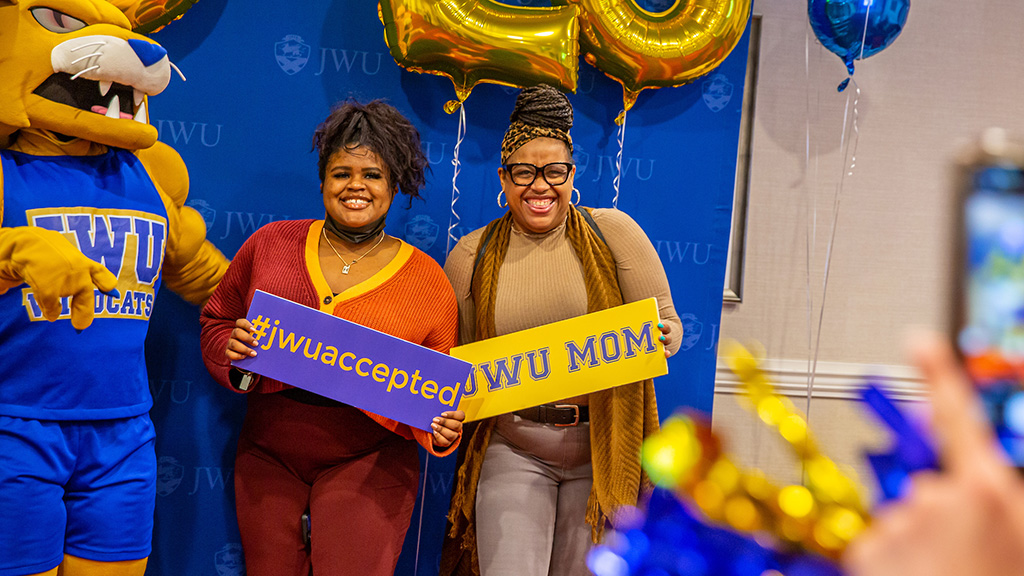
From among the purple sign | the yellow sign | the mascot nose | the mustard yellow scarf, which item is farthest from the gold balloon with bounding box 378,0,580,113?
the purple sign

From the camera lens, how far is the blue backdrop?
241cm

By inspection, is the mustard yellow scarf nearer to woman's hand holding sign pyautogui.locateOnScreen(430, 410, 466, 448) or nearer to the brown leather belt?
the brown leather belt

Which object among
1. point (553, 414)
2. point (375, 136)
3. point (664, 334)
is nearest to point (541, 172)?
point (375, 136)

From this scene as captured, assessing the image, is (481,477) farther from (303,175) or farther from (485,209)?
(303,175)

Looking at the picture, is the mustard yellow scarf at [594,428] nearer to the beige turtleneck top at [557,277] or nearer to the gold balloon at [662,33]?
the beige turtleneck top at [557,277]

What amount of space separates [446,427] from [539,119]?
3.08ft

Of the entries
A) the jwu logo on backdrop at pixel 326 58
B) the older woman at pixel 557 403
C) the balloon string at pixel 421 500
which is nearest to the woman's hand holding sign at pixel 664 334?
the older woman at pixel 557 403

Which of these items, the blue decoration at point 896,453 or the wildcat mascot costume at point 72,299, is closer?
the blue decoration at point 896,453

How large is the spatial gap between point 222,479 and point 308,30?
5.26ft

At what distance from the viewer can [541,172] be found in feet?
6.73

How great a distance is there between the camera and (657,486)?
0.65 meters

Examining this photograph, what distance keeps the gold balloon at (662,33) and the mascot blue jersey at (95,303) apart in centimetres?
151

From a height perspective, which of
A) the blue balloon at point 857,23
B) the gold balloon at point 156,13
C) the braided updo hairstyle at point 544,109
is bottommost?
the braided updo hairstyle at point 544,109

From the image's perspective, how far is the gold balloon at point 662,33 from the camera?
2336 mm
